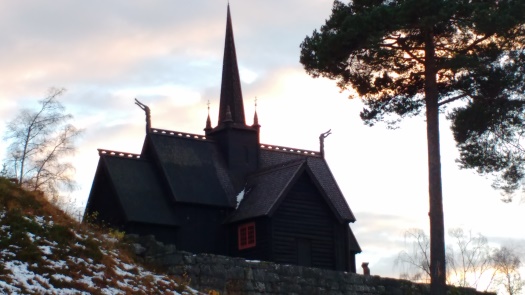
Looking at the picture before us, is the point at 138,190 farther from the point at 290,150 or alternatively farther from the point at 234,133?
the point at 290,150

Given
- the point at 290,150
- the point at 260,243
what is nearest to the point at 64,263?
the point at 260,243

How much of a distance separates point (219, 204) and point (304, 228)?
12.5 ft

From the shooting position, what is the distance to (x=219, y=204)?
148 feet

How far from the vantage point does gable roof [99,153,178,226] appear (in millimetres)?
43062

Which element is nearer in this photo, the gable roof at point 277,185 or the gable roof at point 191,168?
the gable roof at point 277,185

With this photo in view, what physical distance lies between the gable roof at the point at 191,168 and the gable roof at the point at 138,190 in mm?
548

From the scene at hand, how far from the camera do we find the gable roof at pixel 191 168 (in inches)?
1770

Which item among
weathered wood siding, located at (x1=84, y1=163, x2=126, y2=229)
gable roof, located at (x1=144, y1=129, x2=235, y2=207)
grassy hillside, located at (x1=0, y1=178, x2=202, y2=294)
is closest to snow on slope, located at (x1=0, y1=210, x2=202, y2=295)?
grassy hillside, located at (x1=0, y1=178, x2=202, y2=294)

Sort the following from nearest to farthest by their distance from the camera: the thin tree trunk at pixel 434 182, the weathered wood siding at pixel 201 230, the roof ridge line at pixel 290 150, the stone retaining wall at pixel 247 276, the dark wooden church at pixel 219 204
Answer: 1. the stone retaining wall at pixel 247 276
2. the thin tree trunk at pixel 434 182
3. the dark wooden church at pixel 219 204
4. the weathered wood siding at pixel 201 230
5. the roof ridge line at pixel 290 150

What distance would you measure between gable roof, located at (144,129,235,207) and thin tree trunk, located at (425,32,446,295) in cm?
1336

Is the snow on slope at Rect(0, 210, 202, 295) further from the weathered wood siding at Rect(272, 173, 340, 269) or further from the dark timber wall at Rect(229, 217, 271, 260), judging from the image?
the weathered wood siding at Rect(272, 173, 340, 269)

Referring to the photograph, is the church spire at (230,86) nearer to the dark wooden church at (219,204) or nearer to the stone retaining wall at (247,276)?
the dark wooden church at (219,204)

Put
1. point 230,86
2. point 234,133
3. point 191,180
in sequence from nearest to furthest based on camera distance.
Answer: point 191,180 → point 234,133 → point 230,86

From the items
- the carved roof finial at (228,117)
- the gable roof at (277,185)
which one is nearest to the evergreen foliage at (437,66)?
the gable roof at (277,185)
